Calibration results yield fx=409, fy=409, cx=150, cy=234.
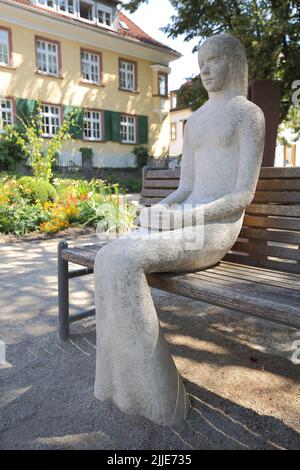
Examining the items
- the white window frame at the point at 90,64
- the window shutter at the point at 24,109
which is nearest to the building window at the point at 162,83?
the white window frame at the point at 90,64

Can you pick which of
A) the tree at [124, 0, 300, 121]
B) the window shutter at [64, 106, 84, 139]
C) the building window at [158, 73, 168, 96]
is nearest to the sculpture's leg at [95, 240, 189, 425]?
the tree at [124, 0, 300, 121]

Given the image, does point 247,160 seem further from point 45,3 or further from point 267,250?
point 45,3

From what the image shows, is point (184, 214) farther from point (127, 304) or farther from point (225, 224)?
point (127, 304)

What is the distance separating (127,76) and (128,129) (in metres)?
2.63

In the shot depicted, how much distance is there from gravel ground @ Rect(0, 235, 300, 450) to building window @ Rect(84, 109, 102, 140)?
55.3 ft

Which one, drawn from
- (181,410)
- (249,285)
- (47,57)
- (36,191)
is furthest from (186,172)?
(47,57)

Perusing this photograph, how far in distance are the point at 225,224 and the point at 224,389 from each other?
898mm

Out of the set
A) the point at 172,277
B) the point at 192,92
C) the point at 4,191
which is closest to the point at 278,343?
the point at 172,277

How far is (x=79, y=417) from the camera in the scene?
198 cm

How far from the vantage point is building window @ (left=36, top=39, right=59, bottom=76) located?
1739cm

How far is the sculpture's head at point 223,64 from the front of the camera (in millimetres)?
2293

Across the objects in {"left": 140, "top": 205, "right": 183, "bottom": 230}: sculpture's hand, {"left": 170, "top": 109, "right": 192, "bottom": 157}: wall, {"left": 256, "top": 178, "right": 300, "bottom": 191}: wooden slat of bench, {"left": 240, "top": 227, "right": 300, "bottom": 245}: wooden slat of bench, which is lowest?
{"left": 240, "top": 227, "right": 300, "bottom": 245}: wooden slat of bench

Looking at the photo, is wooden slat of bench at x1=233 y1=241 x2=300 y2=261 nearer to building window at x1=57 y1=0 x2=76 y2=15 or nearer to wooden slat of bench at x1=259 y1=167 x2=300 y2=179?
wooden slat of bench at x1=259 y1=167 x2=300 y2=179

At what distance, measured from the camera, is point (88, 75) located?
19312mm
